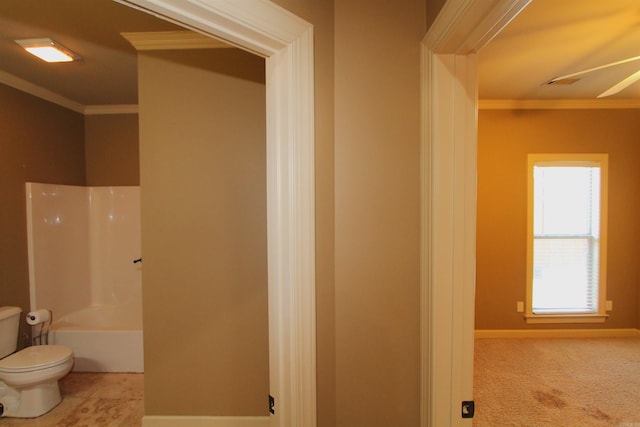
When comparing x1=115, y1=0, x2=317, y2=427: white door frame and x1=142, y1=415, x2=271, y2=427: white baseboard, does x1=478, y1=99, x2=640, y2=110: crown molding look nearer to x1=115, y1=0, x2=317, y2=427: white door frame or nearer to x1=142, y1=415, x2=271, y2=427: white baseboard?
x1=115, y1=0, x2=317, y2=427: white door frame

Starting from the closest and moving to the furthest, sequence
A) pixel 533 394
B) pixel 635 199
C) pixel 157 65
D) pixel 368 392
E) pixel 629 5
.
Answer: pixel 368 392 → pixel 629 5 → pixel 157 65 → pixel 533 394 → pixel 635 199

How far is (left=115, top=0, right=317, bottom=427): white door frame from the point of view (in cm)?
91

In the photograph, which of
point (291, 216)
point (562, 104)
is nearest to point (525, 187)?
point (562, 104)

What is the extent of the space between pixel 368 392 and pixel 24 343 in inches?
124

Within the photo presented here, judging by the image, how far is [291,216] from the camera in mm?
937

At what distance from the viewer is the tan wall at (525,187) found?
127 inches

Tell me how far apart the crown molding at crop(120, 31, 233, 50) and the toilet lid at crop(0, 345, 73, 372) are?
7.61 ft

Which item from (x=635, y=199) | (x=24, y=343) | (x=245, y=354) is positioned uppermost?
(x=635, y=199)

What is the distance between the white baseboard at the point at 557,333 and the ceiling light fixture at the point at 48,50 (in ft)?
15.0

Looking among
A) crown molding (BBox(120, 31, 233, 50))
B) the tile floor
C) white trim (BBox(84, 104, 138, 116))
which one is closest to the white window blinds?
crown molding (BBox(120, 31, 233, 50))

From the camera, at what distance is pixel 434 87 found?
97 centimetres

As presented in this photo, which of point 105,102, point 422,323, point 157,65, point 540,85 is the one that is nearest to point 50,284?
point 105,102

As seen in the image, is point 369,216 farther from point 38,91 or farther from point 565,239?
point 565,239

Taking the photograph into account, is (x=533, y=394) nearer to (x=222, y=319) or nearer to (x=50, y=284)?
(x=222, y=319)
